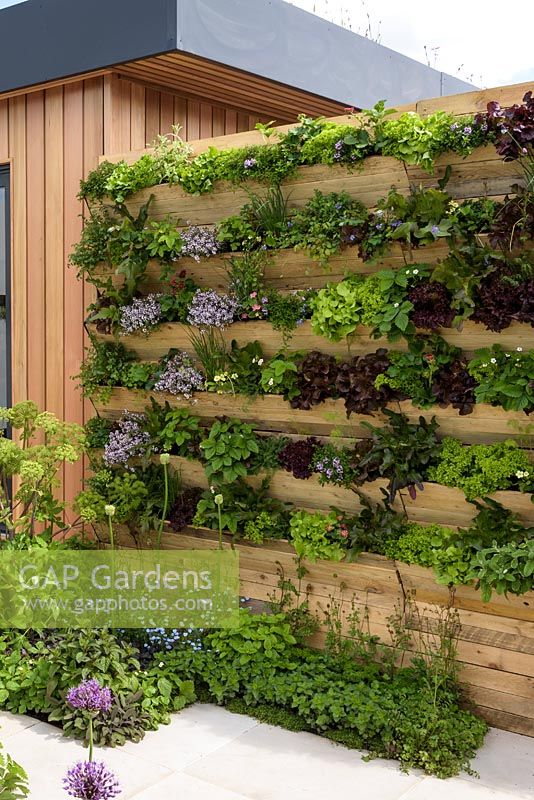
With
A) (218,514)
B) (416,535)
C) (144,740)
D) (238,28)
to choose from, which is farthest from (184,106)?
(144,740)

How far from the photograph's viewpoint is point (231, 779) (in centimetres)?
356

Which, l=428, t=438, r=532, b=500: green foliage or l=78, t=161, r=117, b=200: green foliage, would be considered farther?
l=78, t=161, r=117, b=200: green foliage

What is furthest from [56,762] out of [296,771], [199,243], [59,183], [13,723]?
[59,183]

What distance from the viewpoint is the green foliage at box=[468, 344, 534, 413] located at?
12.2 feet

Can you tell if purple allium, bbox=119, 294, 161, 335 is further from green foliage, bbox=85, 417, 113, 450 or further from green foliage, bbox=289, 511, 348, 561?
green foliage, bbox=289, 511, 348, 561

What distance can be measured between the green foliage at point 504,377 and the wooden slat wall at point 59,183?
280cm

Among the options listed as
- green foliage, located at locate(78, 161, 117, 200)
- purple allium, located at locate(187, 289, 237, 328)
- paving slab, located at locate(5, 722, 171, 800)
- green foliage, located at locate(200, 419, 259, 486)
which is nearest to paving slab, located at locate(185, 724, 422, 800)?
paving slab, located at locate(5, 722, 171, 800)

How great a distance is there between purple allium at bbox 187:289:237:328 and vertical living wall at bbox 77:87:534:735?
11 mm

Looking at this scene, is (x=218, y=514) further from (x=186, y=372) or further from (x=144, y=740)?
(x=144, y=740)

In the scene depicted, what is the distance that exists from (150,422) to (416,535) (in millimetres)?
1732

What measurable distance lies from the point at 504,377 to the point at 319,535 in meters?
1.23

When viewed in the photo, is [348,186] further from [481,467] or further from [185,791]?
[185,791]

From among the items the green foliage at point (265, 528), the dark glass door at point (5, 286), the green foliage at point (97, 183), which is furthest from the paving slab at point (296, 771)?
the dark glass door at point (5, 286)

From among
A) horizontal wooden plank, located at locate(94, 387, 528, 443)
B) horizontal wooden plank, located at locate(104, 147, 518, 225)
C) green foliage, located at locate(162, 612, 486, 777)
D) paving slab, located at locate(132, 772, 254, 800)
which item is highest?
horizontal wooden plank, located at locate(104, 147, 518, 225)
